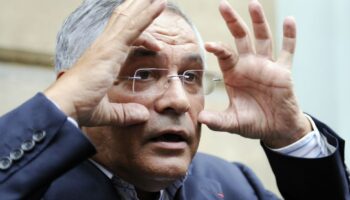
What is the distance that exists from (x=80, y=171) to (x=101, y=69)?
42 cm

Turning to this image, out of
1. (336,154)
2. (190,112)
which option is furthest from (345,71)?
(190,112)

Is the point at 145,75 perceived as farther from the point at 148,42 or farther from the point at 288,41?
the point at 288,41

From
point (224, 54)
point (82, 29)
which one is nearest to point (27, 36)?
point (82, 29)

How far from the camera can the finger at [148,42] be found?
1799 mm

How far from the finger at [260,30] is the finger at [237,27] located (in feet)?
0.09

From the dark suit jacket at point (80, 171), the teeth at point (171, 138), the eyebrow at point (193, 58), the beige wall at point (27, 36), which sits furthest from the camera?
the beige wall at point (27, 36)

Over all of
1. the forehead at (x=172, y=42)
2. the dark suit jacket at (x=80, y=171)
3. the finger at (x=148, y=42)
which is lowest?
the dark suit jacket at (x=80, y=171)

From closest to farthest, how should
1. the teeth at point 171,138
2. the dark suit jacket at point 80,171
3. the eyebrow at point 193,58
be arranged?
the dark suit jacket at point 80,171, the teeth at point 171,138, the eyebrow at point 193,58

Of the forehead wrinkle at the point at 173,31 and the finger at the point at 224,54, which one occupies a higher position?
the forehead wrinkle at the point at 173,31

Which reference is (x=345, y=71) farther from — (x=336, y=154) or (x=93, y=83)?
(x=93, y=83)

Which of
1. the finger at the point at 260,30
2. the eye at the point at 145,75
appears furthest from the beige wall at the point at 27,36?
the finger at the point at 260,30

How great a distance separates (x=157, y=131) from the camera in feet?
5.88

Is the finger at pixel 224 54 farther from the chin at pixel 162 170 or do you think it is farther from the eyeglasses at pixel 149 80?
the chin at pixel 162 170

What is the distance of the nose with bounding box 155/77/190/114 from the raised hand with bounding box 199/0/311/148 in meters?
0.17
